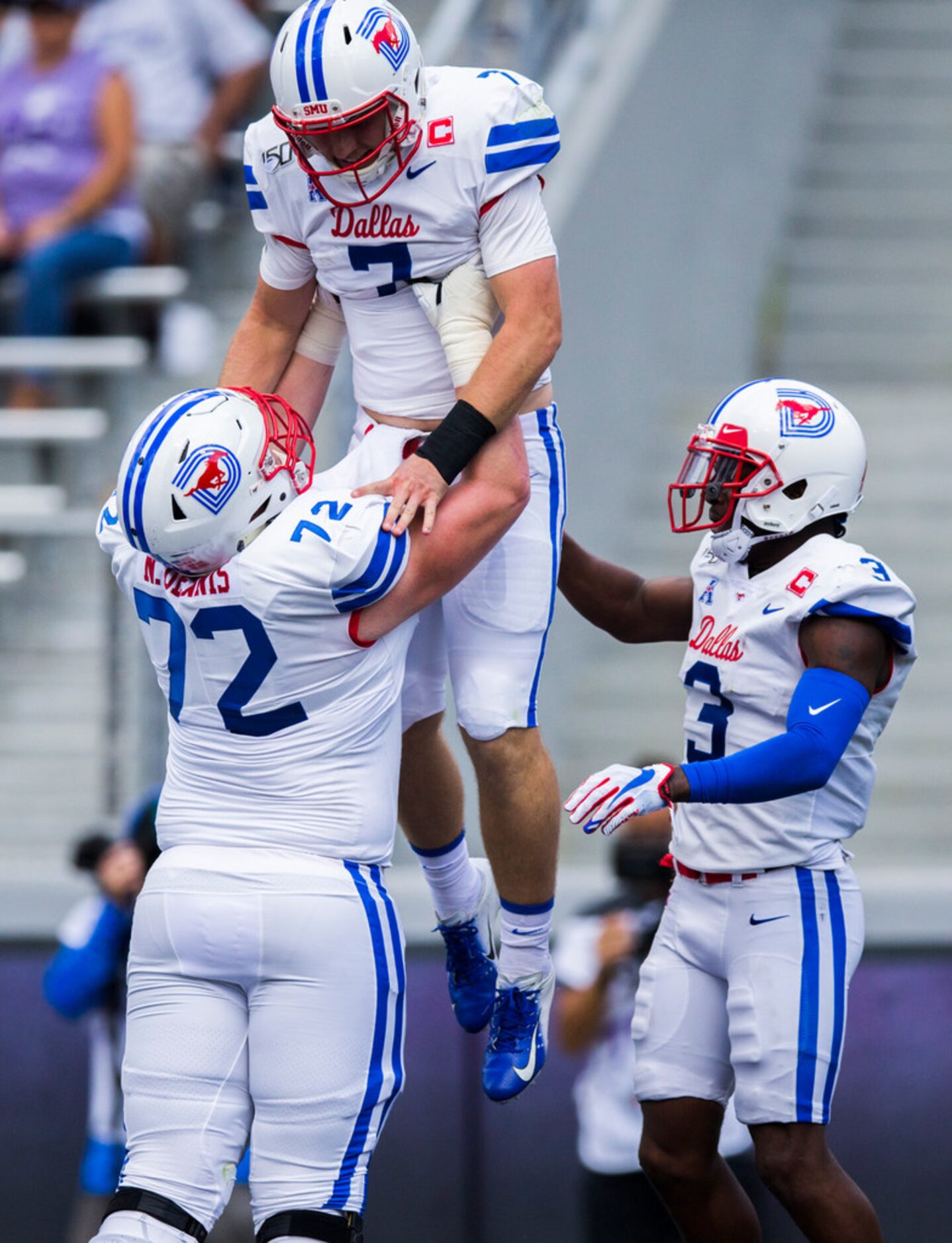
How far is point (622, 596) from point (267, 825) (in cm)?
106

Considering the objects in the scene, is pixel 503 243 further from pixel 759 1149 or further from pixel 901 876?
pixel 901 876

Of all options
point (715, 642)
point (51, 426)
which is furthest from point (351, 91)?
point (51, 426)

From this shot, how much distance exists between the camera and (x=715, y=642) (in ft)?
13.0

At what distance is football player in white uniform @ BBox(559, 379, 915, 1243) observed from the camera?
3.80 metres

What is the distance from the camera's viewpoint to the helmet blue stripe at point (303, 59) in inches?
140

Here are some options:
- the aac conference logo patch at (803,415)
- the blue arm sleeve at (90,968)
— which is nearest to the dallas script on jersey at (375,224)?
the aac conference logo patch at (803,415)

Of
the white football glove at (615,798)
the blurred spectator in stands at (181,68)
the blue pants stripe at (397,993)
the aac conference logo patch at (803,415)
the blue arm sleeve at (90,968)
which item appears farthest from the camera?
the blurred spectator in stands at (181,68)

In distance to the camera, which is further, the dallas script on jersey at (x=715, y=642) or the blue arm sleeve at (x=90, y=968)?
the blue arm sleeve at (x=90, y=968)

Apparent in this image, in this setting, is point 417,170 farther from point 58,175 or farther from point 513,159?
point 58,175

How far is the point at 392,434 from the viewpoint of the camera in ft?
13.1

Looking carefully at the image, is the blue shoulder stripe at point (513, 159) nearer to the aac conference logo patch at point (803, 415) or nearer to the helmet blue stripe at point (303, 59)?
the helmet blue stripe at point (303, 59)

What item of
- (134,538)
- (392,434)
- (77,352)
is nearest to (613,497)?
(77,352)

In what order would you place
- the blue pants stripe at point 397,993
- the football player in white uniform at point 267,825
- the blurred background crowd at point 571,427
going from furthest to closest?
the blurred background crowd at point 571,427 → the blue pants stripe at point 397,993 → the football player in white uniform at point 267,825

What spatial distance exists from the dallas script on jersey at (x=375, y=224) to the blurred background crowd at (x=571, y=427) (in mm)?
2259
